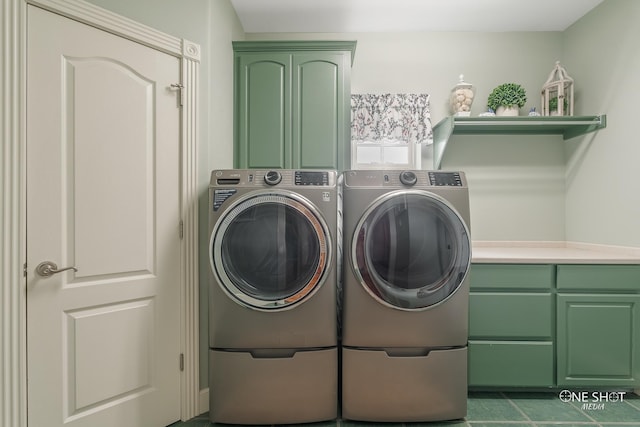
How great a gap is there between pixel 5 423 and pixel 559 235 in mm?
3578

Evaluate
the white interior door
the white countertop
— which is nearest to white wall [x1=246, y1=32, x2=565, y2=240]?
the white countertop

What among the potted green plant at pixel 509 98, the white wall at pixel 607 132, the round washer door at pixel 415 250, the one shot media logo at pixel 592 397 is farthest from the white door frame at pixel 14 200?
the white wall at pixel 607 132

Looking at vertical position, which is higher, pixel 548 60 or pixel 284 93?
pixel 548 60

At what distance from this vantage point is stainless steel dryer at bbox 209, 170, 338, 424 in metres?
1.72

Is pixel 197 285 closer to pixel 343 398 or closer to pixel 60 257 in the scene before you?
pixel 60 257

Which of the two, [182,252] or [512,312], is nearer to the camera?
[182,252]

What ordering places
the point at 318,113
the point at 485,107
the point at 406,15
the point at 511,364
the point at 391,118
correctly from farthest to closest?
the point at 485,107 < the point at 391,118 < the point at 406,15 < the point at 318,113 < the point at 511,364

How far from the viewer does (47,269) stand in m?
1.46

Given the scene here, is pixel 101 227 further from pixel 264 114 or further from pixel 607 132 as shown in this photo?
pixel 607 132

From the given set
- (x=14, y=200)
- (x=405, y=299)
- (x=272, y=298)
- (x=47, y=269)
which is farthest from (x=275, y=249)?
(x=14, y=200)

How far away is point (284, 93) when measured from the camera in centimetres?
238

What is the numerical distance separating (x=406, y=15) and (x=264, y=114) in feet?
4.33

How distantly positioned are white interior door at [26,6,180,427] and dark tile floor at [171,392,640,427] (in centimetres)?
48

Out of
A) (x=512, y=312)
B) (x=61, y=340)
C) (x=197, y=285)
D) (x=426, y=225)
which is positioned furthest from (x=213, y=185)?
(x=512, y=312)
